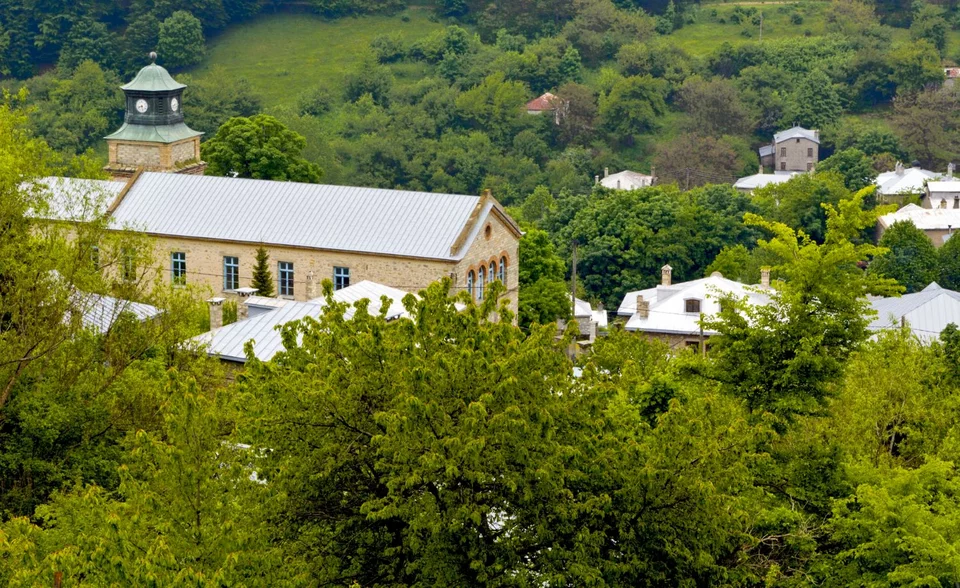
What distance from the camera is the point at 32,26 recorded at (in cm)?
13438

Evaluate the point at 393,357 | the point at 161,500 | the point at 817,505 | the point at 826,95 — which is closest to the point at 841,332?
the point at 817,505

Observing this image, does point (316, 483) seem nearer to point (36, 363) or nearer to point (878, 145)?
point (36, 363)

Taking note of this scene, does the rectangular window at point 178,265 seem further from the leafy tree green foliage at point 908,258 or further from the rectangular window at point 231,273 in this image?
the leafy tree green foliage at point 908,258

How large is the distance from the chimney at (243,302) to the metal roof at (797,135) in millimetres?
73384

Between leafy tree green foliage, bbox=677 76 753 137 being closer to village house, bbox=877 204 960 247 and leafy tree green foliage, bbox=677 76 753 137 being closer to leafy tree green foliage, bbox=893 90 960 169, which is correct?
leafy tree green foliage, bbox=893 90 960 169

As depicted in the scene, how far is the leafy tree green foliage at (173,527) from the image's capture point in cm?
2052

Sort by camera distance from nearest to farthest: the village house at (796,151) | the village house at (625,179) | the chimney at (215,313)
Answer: the chimney at (215,313) → the village house at (625,179) → the village house at (796,151)

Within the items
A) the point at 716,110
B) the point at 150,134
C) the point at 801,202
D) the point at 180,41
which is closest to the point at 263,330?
the point at 150,134

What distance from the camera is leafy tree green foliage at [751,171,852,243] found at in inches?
3730

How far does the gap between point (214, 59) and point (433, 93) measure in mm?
19817

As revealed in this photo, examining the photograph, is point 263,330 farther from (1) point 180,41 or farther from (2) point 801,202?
(1) point 180,41

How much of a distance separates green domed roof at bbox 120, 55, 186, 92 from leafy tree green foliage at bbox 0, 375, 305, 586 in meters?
44.9

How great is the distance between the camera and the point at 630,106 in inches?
4887

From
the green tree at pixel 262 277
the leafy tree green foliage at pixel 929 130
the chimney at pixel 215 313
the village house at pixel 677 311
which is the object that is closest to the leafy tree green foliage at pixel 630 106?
the leafy tree green foliage at pixel 929 130
